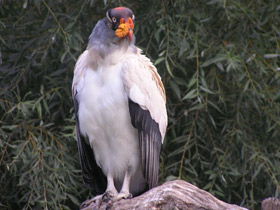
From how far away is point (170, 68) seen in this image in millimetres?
5863

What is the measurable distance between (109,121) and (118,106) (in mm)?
130

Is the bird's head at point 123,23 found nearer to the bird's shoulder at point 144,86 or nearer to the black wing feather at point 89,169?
the bird's shoulder at point 144,86

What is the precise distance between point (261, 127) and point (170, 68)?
3.48ft

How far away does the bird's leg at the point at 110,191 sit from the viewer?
14.8 feet

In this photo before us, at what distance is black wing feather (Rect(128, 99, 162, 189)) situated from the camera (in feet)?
15.1

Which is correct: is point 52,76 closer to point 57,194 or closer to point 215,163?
point 57,194

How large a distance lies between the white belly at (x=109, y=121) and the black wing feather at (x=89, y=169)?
10cm

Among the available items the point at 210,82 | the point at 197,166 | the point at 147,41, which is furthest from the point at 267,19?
the point at 197,166

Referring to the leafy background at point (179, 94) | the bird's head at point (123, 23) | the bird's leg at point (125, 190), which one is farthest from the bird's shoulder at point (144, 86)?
the leafy background at point (179, 94)

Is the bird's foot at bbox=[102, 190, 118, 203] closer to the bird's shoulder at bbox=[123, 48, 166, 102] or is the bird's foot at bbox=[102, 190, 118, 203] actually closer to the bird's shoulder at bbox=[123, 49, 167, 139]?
the bird's shoulder at bbox=[123, 49, 167, 139]

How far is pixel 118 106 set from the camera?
14.9 feet

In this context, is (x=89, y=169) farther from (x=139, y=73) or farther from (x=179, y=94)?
(x=179, y=94)

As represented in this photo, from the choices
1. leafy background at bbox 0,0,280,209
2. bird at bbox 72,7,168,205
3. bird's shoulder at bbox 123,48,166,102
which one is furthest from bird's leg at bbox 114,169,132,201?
leafy background at bbox 0,0,280,209

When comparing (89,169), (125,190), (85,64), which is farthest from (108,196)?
(85,64)
